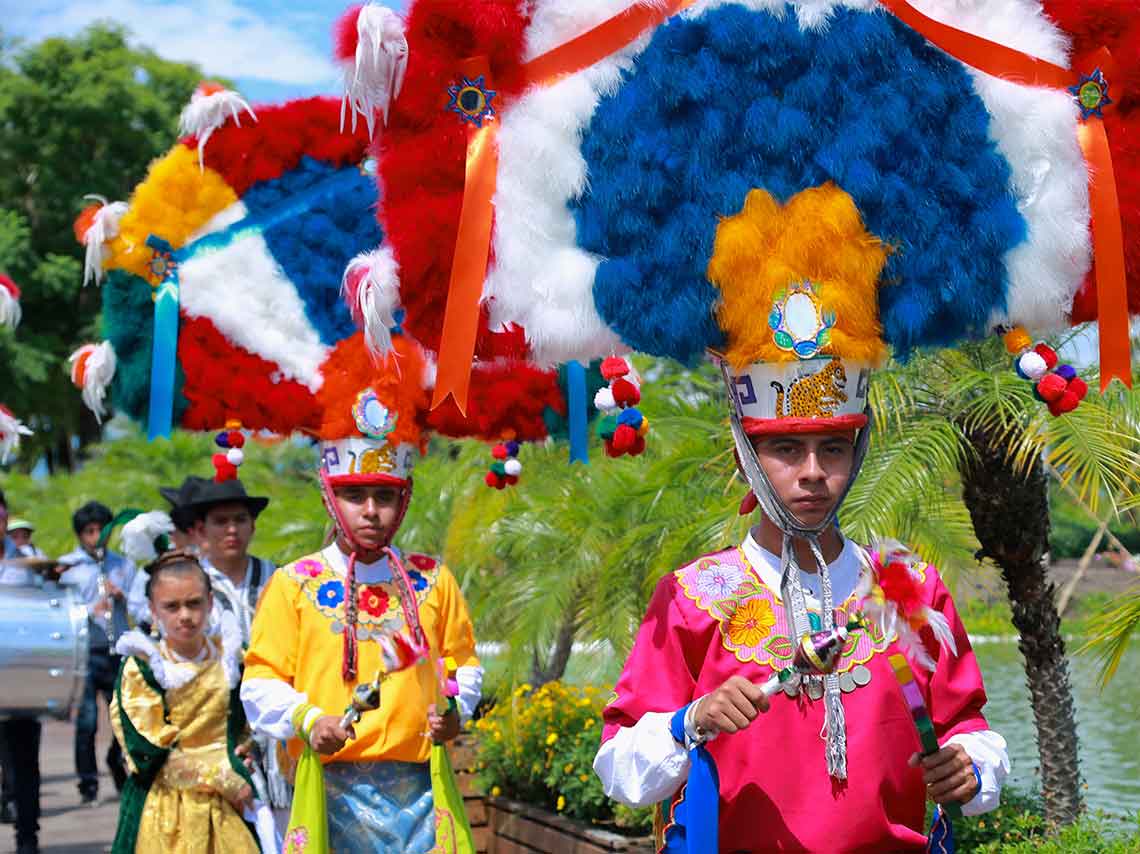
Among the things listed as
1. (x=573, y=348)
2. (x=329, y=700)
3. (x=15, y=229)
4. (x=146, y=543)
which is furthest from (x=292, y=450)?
(x=573, y=348)

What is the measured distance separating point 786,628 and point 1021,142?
1.17 m

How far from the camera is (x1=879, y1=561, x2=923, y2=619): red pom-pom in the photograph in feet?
10.5

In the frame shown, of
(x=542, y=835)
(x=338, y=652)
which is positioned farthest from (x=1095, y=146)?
(x=542, y=835)

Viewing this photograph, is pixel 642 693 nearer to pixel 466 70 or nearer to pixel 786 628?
pixel 786 628

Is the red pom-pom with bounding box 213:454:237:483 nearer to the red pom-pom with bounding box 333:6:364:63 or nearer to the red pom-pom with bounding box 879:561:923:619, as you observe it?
the red pom-pom with bounding box 333:6:364:63

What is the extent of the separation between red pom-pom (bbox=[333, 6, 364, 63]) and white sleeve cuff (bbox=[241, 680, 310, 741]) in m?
2.36

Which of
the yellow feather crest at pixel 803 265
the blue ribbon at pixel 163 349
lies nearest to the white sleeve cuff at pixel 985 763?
the yellow feather crest at pixel 803 265

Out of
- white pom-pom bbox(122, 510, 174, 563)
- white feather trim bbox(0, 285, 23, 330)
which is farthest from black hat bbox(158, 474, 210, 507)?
white feather trim bbox(0, 285, 23, 330)

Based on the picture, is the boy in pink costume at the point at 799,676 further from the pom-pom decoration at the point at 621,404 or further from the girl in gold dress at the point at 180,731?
the girl in gold dress at the point at 180,731

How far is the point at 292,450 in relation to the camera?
1991cm

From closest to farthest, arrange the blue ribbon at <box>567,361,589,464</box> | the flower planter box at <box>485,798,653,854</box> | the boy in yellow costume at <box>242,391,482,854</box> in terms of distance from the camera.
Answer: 1. the boy in yellow costume at <box>242,391,482,854</box>
2. the blue ribbon at <box>567,361,589,464</box>
3. the flower planter box at <box>485,798,653,854</box>

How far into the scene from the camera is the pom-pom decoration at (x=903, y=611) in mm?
3217

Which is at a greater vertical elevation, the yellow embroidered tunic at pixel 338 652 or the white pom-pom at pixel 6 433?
the white pom-pom at pixel 6 433

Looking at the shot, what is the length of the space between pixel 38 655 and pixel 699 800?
143 inches
